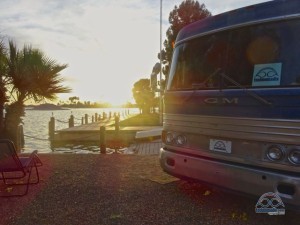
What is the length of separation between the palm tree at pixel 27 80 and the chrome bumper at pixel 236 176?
5.34 meters

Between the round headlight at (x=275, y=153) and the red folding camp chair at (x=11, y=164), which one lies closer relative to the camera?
the round headlight at (x=275, y=153)

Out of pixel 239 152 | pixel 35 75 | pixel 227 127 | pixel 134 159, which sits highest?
pixel 35 75

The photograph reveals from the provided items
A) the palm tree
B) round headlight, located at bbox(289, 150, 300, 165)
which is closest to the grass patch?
the palm tree

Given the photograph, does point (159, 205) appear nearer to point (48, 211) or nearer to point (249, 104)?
point (48, 211)

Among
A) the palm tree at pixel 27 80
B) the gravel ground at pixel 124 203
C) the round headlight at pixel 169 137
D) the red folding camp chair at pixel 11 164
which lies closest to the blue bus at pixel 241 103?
the round headlight at pixel 169 137

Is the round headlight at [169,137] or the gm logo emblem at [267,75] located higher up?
the gm logo emblem at [267,75]

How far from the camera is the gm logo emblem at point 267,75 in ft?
13.7

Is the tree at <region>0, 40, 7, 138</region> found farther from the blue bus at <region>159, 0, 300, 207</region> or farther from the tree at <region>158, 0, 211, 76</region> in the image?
the tree at <region>158, 0, 211, 76</region>

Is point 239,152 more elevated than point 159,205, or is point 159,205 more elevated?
point 239,152

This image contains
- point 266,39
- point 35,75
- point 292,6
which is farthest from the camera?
point 35,75

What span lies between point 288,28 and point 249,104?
3.28 ft

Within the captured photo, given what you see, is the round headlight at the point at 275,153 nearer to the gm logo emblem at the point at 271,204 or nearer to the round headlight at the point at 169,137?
the gm logo emblem at the point at 271,204

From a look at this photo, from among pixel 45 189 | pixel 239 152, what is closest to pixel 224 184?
pixel 239 152

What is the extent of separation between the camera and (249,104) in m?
4.38
